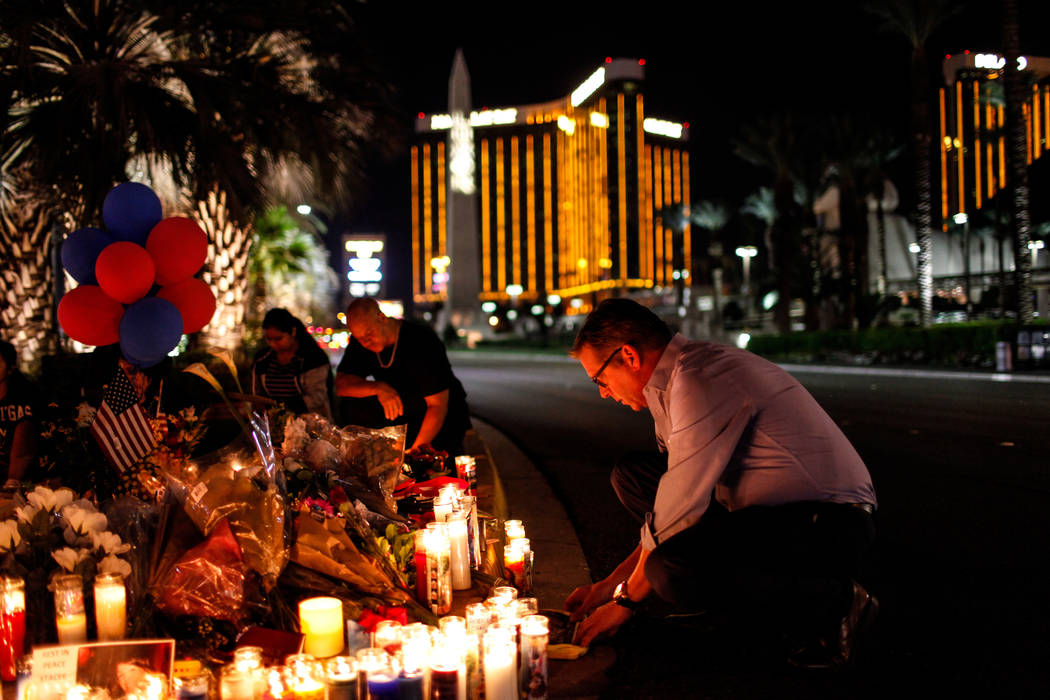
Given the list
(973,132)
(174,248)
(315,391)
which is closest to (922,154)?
(315,391)

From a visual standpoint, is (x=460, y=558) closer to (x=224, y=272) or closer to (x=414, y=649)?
(x=414, y=649)

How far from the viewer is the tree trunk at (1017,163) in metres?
23.9

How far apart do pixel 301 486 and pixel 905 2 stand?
1348 inches

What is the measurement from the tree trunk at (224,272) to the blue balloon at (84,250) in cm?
695

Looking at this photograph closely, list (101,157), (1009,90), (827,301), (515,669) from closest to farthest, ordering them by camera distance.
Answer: (515,669)
(101,157)
(1009,90)
(827,301)

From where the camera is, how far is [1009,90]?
2505 centimetres

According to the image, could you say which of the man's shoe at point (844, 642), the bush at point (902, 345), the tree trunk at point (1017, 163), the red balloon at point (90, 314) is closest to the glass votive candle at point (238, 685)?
the man's shoe at point (844, 642)

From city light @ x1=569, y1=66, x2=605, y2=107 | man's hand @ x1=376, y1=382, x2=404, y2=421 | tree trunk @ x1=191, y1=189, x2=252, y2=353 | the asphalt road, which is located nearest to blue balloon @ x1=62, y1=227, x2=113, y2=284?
man's hand @ x1=376, y1=382, x2=404, y2=421

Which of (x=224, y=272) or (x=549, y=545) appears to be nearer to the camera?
(x=549, y=545)

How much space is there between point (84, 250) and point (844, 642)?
199 inches

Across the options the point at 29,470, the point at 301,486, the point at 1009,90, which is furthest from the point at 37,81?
the point at 1009,90

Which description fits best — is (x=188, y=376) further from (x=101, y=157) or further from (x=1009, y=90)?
(x=1009, y=90)

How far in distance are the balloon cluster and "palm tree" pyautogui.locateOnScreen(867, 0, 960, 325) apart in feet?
93.4

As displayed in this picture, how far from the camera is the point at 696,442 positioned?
3.25 meters
